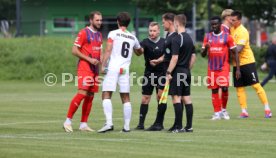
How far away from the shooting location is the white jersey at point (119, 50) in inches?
619

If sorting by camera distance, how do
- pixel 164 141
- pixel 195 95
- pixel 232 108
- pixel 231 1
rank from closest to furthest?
pixel 164 141 → pixel 232 108 → pixel 195 95 → pixel 231 1

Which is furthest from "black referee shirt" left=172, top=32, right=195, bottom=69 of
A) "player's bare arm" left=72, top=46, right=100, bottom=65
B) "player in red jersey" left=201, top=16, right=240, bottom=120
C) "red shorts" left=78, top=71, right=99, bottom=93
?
"player in red jersey" left=201, top=16, right=240, bottom=120

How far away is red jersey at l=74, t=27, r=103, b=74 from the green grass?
1238mm

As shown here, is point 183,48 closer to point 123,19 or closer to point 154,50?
point 154,50

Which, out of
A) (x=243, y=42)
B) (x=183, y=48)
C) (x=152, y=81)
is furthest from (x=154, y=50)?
(x=243, y=42)

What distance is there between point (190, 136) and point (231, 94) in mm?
16126

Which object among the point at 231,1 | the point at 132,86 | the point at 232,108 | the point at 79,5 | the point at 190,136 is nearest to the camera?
the point at 190,136

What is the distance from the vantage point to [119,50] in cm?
1573

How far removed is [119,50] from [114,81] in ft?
1.92

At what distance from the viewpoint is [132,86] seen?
3634cm

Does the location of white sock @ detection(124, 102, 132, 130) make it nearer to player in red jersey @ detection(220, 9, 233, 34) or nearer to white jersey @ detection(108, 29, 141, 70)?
white jersey @ detection(108, 29, 141, 70)

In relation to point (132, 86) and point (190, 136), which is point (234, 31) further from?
point (132, 86)

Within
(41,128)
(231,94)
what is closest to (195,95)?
(231,94)

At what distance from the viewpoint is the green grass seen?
1231 centimetres
